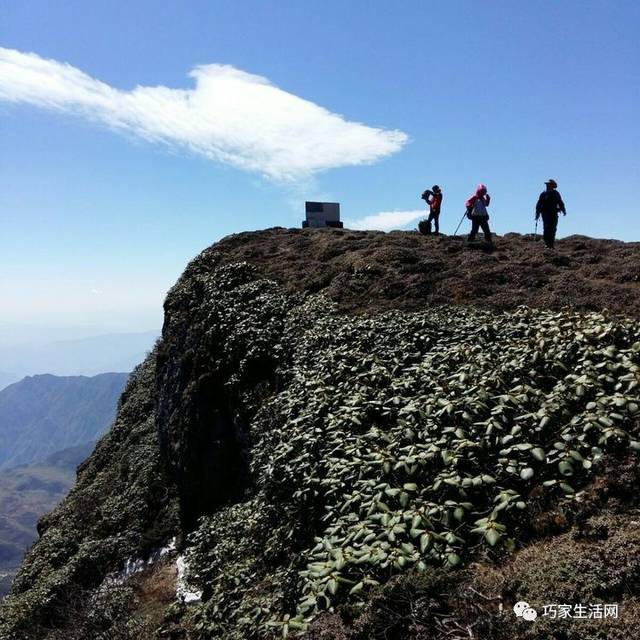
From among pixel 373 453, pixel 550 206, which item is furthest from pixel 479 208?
pixel 373 453

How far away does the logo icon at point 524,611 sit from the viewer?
4973 millimetres

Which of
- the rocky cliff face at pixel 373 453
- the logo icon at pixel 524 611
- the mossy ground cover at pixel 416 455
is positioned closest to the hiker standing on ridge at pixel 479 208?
the rocky cliff face at pixel 373 453

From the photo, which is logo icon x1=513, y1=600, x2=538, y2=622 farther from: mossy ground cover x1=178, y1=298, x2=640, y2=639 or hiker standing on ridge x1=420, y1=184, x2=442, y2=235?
hiker standing on ridge x1=420, y1=184, x2=442, y2=235

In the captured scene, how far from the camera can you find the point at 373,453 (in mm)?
8398

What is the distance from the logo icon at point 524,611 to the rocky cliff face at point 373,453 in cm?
16

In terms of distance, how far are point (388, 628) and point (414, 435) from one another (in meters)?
3.50

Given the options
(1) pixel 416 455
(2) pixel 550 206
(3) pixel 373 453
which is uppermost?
(2) pixel 550 206

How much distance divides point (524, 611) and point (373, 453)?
3613mm

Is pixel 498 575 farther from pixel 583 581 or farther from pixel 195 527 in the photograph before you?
pixel 195 527

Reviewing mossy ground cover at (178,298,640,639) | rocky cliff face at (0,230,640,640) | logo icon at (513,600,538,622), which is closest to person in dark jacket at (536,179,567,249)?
rocky cliff face at (0,230,640,640)

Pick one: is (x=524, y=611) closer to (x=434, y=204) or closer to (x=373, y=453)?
(x=373, y=453)

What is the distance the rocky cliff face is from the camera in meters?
6.18

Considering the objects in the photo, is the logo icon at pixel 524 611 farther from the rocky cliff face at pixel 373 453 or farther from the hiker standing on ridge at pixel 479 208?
the hiker standing on ridge at pixel 479 208

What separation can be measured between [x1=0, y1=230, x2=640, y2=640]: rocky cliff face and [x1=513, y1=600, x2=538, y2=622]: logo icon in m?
0.16
